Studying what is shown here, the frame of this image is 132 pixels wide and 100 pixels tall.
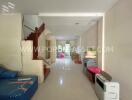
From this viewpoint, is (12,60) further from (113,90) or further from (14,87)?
(113,90)

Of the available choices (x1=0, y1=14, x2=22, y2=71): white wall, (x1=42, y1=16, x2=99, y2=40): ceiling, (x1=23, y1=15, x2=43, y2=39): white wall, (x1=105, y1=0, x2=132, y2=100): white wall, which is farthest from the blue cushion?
(x1=105, y1=0, x2=132, y2=100): white wall

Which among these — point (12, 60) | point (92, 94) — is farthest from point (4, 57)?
point (92, 94)

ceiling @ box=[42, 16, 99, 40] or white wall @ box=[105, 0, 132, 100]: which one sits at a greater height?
ceiling @ box=[42, 16, 99, 40]

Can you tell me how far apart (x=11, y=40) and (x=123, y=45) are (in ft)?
12.9

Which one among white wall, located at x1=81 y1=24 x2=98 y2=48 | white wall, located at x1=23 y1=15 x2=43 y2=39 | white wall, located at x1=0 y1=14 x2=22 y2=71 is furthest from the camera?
white wall, located at x1=81 y1=24 x2=98 y2=48

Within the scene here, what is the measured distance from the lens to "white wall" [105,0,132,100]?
8.99ft

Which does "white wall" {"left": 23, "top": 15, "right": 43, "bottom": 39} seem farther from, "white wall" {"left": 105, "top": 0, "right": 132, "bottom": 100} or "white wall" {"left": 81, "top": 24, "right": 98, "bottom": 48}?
"white wall" {"left": 81, "top": 24, "right": 98, "bottom": 48}

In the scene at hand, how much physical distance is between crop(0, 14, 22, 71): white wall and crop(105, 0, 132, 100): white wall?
3.39 metres

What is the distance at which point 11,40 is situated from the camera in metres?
4.66

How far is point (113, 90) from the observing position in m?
2.85

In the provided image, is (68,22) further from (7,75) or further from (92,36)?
(7,75)

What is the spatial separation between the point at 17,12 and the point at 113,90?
13.7 ft

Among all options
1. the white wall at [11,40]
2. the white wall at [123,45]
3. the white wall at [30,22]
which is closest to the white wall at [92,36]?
the white wall at [123,45]

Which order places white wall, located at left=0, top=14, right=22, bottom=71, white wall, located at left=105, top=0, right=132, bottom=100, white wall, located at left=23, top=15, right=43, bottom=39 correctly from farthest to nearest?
1. white wall, located at left=23, top=15, right=43, bottom=39
2. white wall, located at left=0, top=14, right=22, bottom=71
3. white wall, located at left=105, top=0, right=132, bottom=100
